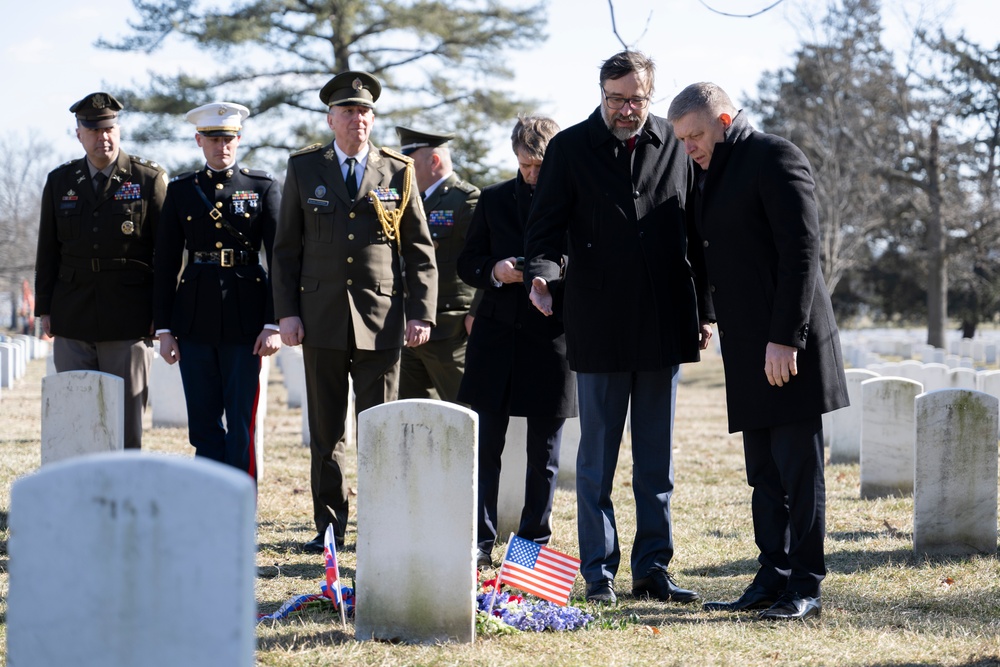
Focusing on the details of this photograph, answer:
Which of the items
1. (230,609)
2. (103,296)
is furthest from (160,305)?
(230,609)

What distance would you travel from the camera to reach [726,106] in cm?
475

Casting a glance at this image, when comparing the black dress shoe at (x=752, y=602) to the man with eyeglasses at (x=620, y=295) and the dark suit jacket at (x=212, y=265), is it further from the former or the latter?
the dark suit jacket at (x=212, y=265)

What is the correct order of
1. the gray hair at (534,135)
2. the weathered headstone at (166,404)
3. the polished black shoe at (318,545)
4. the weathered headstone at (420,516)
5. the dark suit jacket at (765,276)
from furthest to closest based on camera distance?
1. the weathered headstone at (166,404)
2. the polished black shoe at (318,545)
3. the gray hair at (534,135)
4. the dark suit jacket at (765,276)
5. the weathered headstone at (420,516)

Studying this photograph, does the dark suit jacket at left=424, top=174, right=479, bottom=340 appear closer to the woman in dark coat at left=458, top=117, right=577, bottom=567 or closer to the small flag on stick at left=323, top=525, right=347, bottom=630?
the woman in dark coat at left=458, top=117, right=577, bottom=567

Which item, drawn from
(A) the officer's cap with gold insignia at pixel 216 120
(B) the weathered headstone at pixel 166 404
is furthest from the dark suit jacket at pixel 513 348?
(B) the weathered headstone at pixel 166 404

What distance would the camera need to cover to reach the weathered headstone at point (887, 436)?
26.0 ft

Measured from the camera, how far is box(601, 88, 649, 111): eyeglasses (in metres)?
4.82

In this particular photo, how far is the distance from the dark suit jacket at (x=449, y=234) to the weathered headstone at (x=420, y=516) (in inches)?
114

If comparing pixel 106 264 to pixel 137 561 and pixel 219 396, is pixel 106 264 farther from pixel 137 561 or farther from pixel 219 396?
pixel 137 561

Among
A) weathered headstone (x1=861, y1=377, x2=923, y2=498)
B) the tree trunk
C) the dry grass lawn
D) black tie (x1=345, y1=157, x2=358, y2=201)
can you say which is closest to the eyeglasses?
black tie (x1=345, y1=157, x2=358, y2=201)

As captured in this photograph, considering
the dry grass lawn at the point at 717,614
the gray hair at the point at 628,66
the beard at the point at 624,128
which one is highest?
the gray hair at the point at 628,66

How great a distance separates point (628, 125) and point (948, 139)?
1161 inches

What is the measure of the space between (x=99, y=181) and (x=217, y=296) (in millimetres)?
1196

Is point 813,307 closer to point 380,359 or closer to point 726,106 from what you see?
point 726,106
